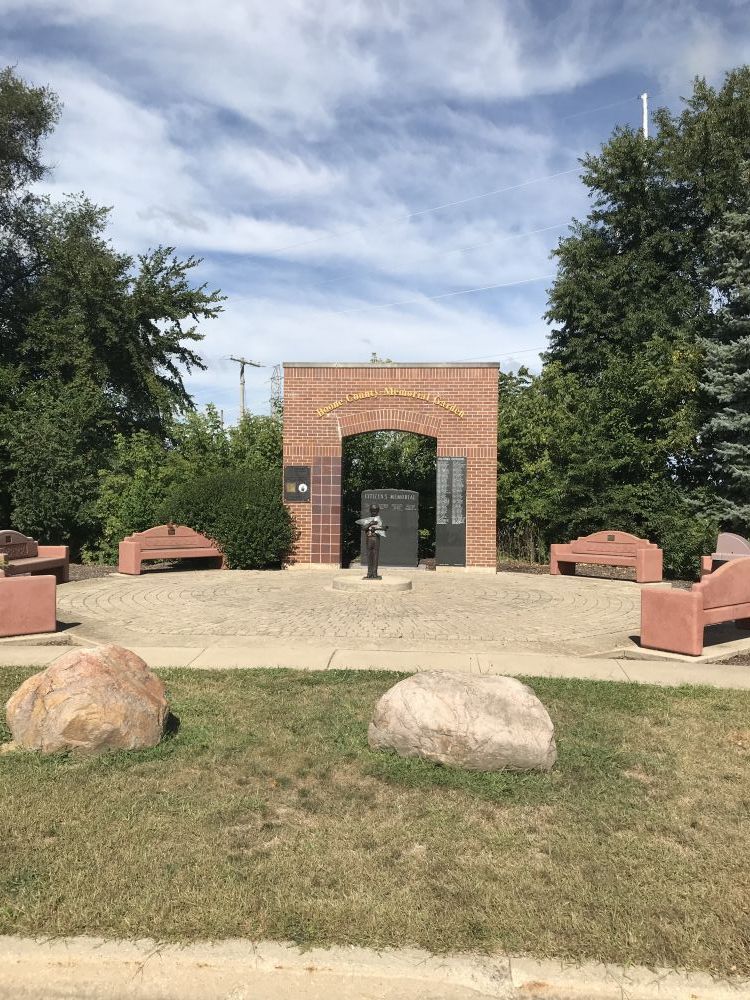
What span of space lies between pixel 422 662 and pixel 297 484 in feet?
33.3

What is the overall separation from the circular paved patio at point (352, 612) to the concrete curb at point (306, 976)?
5.20 meters

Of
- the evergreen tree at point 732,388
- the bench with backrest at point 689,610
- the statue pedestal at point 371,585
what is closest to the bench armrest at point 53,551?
the statue pedestal at point 371,585

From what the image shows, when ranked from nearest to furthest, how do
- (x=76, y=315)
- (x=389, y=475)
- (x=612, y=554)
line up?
(x=612, y=554), (x=389, y=475), (x=76, y=315)

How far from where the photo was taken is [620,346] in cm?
2558

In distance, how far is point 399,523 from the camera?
17188 mm

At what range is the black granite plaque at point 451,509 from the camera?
1658 cm

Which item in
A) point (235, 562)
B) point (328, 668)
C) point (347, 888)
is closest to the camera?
point (347, 888)

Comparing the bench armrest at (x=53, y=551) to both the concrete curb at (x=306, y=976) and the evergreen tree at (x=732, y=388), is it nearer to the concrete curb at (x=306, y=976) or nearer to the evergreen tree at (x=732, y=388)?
the concrete curb at (x=306, y=976)

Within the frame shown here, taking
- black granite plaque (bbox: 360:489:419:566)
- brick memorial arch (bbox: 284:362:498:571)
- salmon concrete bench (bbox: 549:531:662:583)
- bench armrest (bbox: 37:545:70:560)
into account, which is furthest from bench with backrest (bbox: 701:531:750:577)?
bench armrest (bbox: 37:545:70:560)

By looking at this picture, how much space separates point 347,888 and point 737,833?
1.94m

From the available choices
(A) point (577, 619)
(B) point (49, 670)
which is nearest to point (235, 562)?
(A) point (577, 619)

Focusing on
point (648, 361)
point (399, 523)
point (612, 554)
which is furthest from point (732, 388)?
point (399, 523)

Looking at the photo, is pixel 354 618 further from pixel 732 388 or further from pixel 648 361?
pixel 648 361

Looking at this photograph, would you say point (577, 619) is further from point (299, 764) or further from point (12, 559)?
point (12, 559)
